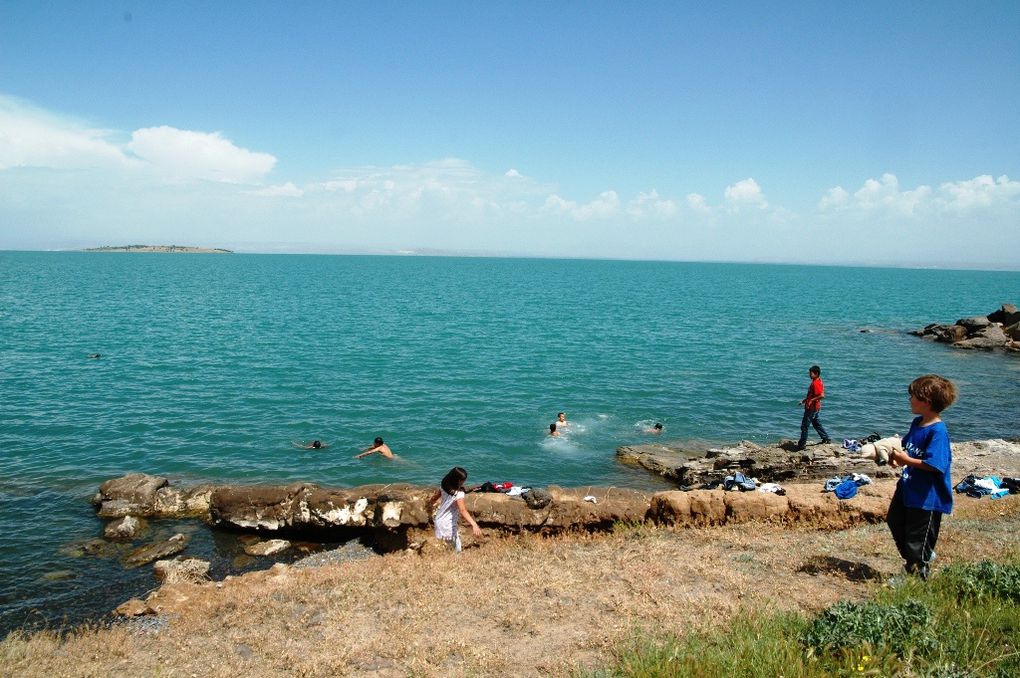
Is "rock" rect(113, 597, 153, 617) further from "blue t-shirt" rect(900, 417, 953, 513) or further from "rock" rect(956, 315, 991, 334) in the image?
"rock" rect(956, 315, 991, 334)

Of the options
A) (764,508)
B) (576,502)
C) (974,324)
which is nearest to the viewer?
(764,508)

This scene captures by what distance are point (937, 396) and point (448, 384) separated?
27.9 metres

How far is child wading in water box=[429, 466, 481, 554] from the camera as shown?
10.6 metres

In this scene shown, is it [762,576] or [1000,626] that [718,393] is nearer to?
[762,576]

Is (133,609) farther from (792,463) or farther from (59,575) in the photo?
(792,463)

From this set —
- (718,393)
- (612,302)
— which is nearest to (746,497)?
(718,393)

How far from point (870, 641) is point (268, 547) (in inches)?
552

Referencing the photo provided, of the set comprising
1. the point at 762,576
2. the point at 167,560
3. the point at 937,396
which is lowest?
the point at 167,560

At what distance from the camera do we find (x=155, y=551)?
603 inches

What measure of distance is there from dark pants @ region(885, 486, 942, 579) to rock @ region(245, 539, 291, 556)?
1382 centimetres

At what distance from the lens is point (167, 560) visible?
1480 centimetres

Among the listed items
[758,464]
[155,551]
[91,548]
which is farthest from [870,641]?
[91,548]

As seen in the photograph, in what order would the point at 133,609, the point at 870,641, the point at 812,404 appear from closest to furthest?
the point at 870,641
the point at 133,609
the point at 812,404

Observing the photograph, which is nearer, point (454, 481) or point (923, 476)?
point (923, 476)
